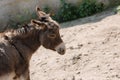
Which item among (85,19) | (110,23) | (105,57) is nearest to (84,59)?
(105,57)

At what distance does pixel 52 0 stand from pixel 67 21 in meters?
0.74

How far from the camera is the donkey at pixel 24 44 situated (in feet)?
18.7

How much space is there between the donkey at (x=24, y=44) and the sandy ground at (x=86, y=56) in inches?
52.8

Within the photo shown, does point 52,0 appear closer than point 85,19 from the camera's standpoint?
No

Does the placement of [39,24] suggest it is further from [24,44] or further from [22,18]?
[22,18]

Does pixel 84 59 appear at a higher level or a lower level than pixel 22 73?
lower

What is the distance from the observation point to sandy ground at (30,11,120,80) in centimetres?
716

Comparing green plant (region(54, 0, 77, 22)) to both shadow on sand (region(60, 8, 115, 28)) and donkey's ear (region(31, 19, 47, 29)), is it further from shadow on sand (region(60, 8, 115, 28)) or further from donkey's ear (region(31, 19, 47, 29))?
donkey's ear (region(31, 19, 47, 29))

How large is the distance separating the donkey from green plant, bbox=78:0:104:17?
433cm

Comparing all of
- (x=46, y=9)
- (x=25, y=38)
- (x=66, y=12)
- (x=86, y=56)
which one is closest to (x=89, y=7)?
(x=66, y=12)

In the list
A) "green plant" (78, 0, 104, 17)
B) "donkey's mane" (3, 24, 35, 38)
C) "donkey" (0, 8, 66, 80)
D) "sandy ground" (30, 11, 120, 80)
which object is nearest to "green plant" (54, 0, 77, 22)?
"green plant" (78, 0, 104, 17)

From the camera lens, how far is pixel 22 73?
5777mm

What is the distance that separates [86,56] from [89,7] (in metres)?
2.79

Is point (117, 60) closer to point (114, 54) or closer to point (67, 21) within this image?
point (114, 54)
